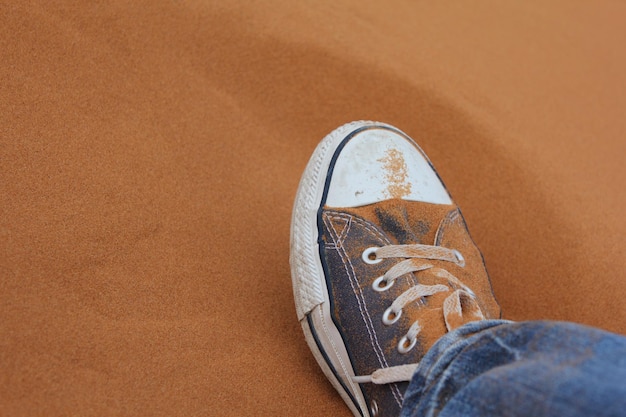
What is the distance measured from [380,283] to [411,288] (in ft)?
0.23

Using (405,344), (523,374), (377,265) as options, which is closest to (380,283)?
(377,265)

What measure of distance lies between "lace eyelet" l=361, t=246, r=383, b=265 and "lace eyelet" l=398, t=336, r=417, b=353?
0.20m

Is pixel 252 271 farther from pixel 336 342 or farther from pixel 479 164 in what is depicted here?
pixel 479 164

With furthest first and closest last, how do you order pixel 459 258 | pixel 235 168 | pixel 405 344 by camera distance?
pixel 235 168 < pixel 459 258 < pixel 405 344

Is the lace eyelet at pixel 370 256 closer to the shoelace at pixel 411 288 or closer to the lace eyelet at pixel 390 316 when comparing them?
the shoelace at pixel 411 288

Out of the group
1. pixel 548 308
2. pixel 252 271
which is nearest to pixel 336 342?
pixel 252 271

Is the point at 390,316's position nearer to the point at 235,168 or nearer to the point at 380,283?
the point at 380,283

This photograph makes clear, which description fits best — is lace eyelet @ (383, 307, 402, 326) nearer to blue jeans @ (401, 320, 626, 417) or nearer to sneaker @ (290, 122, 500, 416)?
sneaker @ (290, 122, 500, 416)

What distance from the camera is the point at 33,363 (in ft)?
3.44

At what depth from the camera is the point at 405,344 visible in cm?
112

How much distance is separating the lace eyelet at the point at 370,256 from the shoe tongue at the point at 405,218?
0.06 meters

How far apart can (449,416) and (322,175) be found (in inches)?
26.3

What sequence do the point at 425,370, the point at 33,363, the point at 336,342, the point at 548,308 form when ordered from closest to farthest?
the point at 425,370 < the point at 33,363 < the point at 336,342 < the point at 548,308

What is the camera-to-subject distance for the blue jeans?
734 millimetres
